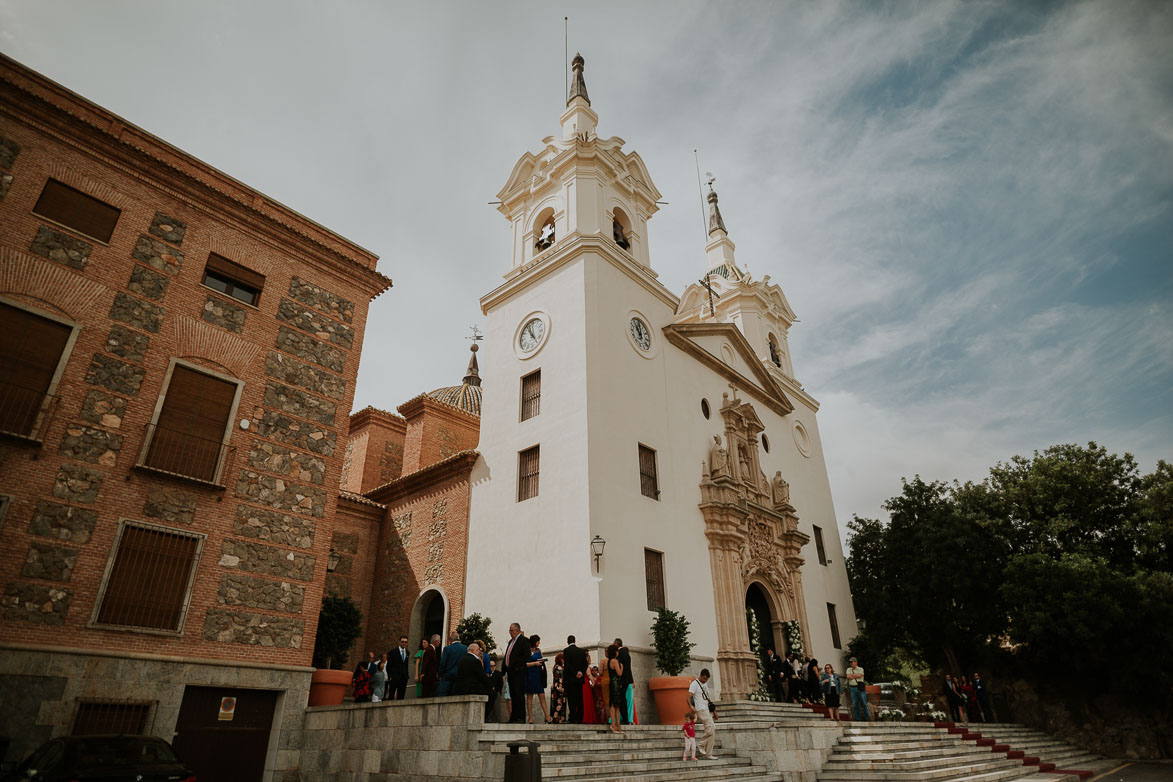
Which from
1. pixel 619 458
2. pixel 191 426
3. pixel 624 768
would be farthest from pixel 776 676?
pixel 191 426

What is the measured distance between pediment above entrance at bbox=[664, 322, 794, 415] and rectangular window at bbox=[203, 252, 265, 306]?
1078 cm

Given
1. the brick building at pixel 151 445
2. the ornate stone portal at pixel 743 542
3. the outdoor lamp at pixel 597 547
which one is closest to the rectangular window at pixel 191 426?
the brick building at pixel 151 445

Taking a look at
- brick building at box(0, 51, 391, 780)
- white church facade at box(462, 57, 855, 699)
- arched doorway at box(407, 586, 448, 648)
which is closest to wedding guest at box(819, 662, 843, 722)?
white church facade at box(462, 57, 855, 699)

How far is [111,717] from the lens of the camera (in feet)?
29.2

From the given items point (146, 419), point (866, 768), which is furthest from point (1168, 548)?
point (146, 419)

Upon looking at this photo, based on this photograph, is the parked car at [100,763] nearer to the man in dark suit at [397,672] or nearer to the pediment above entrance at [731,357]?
the man in dark suit at [397,672]

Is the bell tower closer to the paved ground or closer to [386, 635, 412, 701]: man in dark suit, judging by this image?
[386, 635, 412, 701]: man in dark suit

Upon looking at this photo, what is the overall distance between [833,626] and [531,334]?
14348 mm

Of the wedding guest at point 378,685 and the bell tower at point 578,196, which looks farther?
the bell tower at point 578,196

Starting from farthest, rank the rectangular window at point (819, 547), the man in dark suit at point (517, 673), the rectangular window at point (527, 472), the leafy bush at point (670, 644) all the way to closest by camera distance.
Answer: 1. the rectangular window at point (819, 547)
2. the rectangular window at point (527, 472)
3. the leafy bush at point (670, 644)
4. the man in dark suit at point (517, 673)

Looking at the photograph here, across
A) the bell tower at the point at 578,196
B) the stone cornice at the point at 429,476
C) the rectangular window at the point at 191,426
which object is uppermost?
the bell tower at the point at 578,196

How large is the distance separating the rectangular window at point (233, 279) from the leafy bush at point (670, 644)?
35.3ft

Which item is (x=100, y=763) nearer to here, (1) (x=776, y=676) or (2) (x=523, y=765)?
(2) (x=523, y=765)

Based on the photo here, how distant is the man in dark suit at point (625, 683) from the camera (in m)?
11.2
